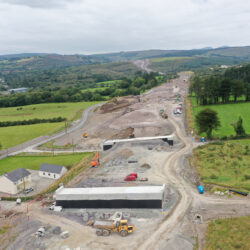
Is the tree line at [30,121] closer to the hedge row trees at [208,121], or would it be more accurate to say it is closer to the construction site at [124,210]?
the construction site at [124,210]

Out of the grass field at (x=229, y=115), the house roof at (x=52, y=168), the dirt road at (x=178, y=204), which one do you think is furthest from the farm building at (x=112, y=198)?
the grass field at (x=229, y=115)

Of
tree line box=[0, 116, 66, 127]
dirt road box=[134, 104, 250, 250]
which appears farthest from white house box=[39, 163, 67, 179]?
tree line box=[0, 116, 66, 127]

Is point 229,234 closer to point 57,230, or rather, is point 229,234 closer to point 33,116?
point 57,230

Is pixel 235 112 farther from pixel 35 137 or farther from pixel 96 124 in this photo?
pixel 35 137

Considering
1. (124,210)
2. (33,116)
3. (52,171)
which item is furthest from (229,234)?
(33,116)

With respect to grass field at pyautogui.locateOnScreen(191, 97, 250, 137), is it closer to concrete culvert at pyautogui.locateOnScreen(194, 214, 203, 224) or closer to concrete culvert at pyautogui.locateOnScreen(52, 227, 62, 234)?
concrete culvert at pyautogui.locateOnScreen(194, 214, 203, 224)
